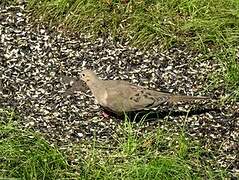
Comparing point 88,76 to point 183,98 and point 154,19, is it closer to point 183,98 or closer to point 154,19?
point 183,98

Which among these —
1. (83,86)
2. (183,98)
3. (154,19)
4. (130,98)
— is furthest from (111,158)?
(154,19)

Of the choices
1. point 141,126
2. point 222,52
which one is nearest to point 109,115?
point 141,126

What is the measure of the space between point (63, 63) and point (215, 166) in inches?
69.2

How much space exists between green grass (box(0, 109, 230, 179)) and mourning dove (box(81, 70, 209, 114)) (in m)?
0.15

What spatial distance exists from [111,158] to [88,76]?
0.81 m

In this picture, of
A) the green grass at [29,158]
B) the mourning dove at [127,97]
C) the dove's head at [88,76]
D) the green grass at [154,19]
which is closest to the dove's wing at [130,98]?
the mourning dove at [127,97]

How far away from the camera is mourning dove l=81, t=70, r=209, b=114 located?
4887 millimetres

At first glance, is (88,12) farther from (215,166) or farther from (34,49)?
(215,166)

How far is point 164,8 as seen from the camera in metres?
6.11

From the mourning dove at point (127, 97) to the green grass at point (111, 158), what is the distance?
0.15 m

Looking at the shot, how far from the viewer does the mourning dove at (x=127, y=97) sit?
4.89 metres

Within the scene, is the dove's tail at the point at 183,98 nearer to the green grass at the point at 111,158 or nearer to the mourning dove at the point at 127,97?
the mourning dove at the point at 127,97

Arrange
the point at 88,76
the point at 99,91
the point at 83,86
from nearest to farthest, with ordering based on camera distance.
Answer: the point at 99,91 < the point at 88,76 < the point at 83,86

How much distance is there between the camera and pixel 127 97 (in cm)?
488
